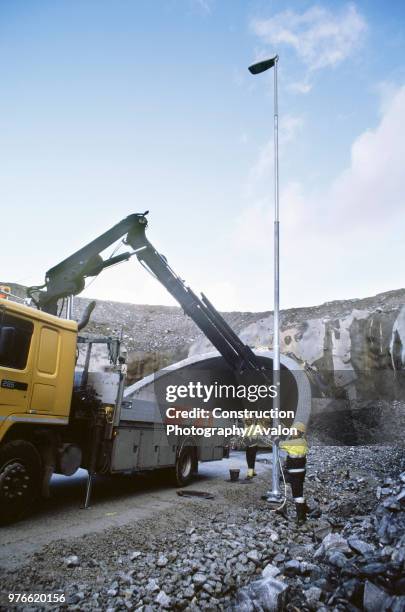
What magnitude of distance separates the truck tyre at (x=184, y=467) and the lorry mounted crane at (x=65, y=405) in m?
0.02

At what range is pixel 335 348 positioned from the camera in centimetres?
2020

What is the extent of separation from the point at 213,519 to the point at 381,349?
14947 mm

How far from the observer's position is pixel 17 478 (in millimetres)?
5383

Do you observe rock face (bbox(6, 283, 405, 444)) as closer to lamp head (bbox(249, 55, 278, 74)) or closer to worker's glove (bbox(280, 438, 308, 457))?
lamp head (bbox(249, 55, 278, 74))

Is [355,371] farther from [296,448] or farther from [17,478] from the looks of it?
[17,478]

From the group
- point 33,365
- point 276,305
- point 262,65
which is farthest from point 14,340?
point 262,65

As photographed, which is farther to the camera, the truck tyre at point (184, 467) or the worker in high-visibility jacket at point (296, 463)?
the truck tyre at point (184, 467)

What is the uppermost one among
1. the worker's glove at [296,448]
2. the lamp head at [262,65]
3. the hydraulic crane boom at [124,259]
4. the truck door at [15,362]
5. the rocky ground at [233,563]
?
the lamp head at [262,65]

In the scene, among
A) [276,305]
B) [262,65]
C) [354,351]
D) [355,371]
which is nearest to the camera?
[276,305]

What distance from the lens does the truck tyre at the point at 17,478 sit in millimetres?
5258

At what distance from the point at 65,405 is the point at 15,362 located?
116 centimetres

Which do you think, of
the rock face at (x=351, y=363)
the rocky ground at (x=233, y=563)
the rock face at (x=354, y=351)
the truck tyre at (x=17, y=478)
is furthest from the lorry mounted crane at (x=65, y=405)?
the rock face at (x=354, y=351)

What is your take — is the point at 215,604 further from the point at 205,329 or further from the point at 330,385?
the point at 330,385

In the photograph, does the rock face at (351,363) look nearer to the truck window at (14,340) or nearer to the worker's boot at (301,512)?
the truck window at (14,340)
